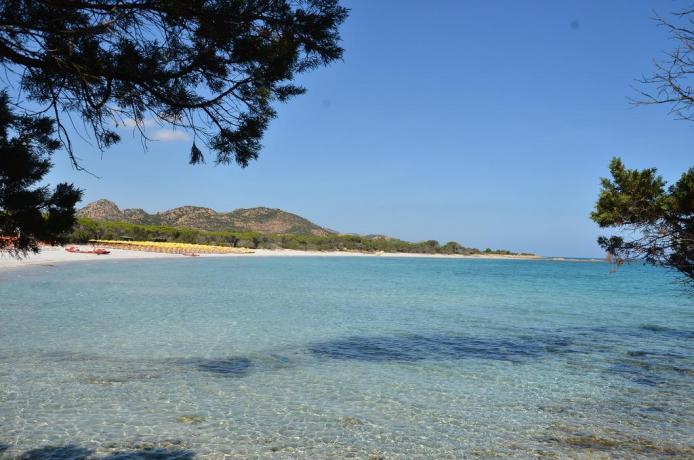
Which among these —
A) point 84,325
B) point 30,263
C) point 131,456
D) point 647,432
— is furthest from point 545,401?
point 30,263

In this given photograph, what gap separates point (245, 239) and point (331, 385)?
86.4 m

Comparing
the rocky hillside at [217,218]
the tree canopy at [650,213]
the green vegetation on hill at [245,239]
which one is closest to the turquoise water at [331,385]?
the tree canopy at [650,213]

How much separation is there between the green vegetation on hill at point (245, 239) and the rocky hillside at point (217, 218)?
109 ft

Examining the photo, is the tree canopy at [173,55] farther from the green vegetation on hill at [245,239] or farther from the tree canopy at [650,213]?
the green vegetation on hill at [245,239]

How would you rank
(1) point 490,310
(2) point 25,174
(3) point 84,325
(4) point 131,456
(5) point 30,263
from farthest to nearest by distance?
1. (5) point 30,263
2. (1) point 490,310
3. (3) point 84,325
4. (4) point 131,456
5. (2) point 25,174

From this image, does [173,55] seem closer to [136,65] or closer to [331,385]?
[136,65]

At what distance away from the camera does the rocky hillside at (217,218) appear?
131m

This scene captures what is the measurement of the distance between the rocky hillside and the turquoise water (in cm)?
11982

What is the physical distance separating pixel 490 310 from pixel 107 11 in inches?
763

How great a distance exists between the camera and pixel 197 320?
15219 millimetres

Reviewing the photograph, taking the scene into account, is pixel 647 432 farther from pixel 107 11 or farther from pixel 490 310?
pixel 490 310

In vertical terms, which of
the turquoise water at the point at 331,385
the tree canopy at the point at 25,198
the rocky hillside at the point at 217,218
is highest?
the rocky hillside at the point at 217,218

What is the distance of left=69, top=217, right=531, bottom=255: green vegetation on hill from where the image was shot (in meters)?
72.5

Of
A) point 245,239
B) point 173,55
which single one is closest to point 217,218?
point 245,239
